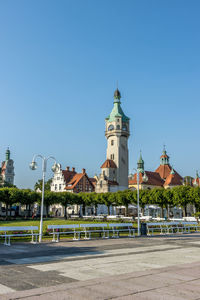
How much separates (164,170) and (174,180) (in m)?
12.3

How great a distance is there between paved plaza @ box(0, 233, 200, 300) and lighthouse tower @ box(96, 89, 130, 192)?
8197 cm

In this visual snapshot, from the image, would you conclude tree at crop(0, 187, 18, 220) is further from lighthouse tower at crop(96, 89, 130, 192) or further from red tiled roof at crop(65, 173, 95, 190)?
lighthouse tower at crop(96, 89, 130, 192)

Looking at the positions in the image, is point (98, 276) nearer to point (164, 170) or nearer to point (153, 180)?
point (153, 180)

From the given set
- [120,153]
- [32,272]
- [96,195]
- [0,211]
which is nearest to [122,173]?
[120,153]

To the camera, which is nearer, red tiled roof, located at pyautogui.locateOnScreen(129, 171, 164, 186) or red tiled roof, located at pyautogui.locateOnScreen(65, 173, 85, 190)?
red tiled roof, located at pyautogui.locateOnScreen(65, 173, 85, 190)

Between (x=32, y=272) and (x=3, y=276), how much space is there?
1.04m

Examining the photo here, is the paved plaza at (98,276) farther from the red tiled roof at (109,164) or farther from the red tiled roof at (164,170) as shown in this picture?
the red tiled roof at (164,170)

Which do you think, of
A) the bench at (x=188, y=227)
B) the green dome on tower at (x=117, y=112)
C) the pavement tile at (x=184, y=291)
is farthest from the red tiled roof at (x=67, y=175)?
the pavement tile at (x=184, y=291)

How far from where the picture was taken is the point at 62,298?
23.6 feet

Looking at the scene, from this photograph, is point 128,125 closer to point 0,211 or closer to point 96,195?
point 96,195

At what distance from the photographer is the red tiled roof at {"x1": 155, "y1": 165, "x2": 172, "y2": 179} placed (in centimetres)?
11838

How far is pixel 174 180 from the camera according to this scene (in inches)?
4247

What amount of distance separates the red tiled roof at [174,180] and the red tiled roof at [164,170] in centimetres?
672

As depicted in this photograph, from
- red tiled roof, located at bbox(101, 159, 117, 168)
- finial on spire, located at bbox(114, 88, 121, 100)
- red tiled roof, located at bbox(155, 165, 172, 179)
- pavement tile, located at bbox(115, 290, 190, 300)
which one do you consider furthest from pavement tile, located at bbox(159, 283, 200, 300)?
red tiled roof, located at bbox(155, 165, 172, 179)
